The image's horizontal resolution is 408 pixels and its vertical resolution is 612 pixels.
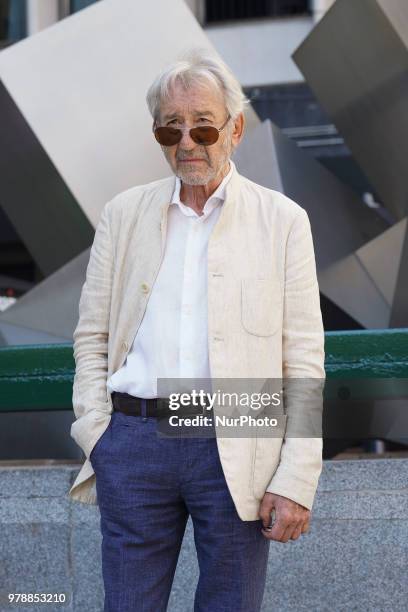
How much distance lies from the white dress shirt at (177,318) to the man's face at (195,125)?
81 mm

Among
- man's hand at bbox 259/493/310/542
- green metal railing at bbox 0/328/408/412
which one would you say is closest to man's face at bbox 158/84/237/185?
man's hand at bbox 259/493/310/542

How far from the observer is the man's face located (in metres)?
2.41

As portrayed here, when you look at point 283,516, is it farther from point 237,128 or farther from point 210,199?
point 237,128

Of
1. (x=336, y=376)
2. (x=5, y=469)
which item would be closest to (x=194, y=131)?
(x=336, y=376)

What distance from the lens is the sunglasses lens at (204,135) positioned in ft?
7.93

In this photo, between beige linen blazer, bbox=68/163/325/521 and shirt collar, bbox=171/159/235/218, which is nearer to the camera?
beige linen blazer, bbox=68/163/325/521

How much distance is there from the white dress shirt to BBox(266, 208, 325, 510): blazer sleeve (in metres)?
0.22

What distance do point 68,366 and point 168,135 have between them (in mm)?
1990

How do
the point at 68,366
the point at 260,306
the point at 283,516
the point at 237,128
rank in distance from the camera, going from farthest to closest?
the point at 68,366 < the point at 237,128 < the point at 260,306 < the point at 283,516

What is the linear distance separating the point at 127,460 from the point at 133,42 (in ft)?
12.2

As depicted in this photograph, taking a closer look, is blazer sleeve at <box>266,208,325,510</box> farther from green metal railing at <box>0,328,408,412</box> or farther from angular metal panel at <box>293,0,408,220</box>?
angular metal panel at <box>293,0,408,220</box>

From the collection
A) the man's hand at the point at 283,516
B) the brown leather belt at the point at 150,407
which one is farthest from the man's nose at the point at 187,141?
the man's hand at the point at 283,516

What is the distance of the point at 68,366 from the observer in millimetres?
4242

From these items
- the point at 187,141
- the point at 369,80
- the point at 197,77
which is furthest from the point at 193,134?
the point at 369,80
